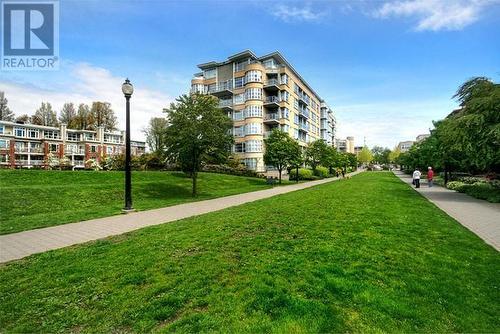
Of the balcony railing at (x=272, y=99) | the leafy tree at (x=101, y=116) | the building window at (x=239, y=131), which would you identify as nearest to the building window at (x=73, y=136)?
the leafy tree at (x=101, y=116)

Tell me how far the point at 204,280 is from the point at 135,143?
322ft

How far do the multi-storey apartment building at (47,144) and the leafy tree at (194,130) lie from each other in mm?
45504

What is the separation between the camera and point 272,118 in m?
48.4

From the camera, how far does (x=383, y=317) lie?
3447 mm

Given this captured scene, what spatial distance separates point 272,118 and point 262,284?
45.3 metres

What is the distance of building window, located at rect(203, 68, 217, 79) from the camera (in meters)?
52.7

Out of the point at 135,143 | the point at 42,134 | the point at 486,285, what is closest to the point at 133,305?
→ the point at 486,285

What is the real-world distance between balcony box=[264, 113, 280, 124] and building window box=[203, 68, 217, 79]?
13.1m

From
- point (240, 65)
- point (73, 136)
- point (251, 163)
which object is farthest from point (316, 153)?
point (73, 136)

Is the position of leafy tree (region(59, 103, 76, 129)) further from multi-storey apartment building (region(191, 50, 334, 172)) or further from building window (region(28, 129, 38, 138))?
multi-storey apartment building (region(191, 50, 334, 172))

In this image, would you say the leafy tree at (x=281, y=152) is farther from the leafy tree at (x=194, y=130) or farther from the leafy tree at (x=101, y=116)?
the leafy tree at (x=101, y=116)

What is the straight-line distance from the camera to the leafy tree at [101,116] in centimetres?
7419

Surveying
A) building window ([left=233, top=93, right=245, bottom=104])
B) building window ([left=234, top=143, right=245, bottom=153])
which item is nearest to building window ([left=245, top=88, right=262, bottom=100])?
building window ([left=233, top=93, right=245, bottom=104])

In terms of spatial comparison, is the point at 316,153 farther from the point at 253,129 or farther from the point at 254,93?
the point at 254,93
